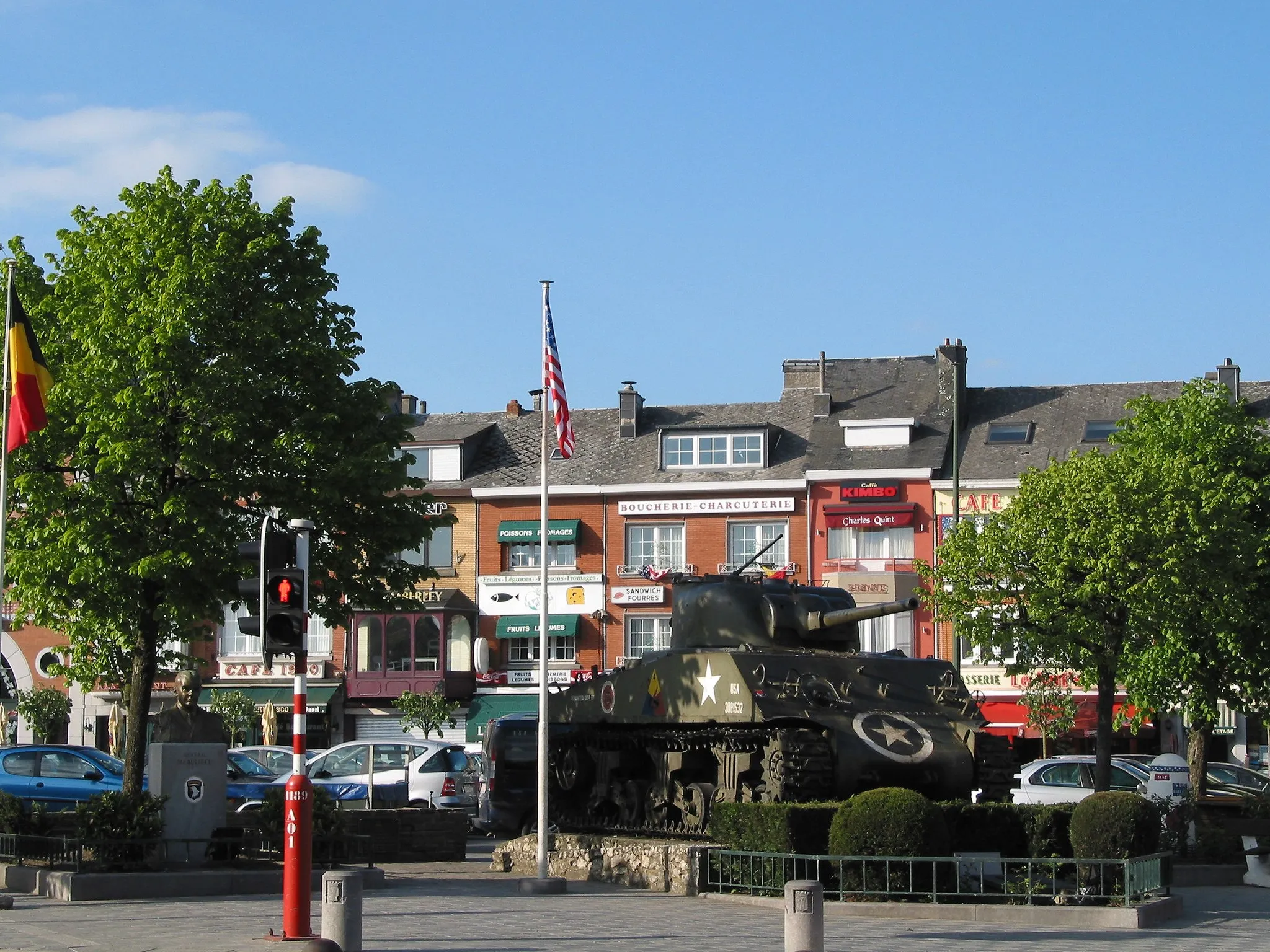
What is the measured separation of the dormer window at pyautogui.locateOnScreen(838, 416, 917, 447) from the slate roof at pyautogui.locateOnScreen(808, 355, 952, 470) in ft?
0.43

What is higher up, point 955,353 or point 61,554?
→ point 955,353

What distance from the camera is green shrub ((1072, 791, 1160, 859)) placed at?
16.5 meters

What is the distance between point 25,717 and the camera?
160ft

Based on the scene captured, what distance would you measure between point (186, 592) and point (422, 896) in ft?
16.4

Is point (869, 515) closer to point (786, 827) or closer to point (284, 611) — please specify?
point (786, 827)

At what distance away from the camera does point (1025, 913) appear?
15.4 m

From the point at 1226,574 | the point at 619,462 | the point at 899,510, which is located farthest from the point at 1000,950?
the point at 619,462

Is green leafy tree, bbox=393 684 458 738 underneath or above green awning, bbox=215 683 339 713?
underneath

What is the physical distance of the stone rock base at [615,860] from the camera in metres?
18.0

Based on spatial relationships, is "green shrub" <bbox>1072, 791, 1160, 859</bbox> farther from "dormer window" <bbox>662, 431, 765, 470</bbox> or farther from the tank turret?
"dormer window" <bbox>662, 431, 765, 470</bbox>

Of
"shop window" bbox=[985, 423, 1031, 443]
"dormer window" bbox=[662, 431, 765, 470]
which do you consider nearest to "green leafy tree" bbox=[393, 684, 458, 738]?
"dormer window" bbox=[662, 431, 765, 470]

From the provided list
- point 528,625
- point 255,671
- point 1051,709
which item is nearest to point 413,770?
point 1051,709

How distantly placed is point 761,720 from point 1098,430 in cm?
3180

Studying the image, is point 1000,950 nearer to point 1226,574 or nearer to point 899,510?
point 1226,574
